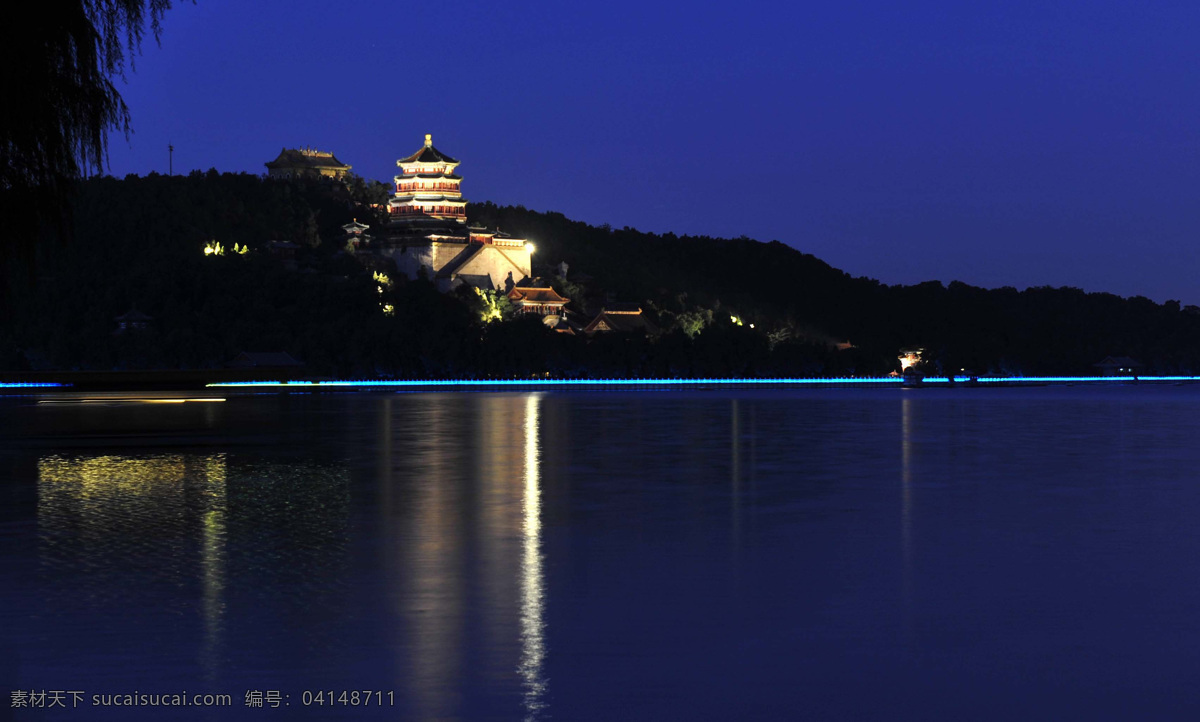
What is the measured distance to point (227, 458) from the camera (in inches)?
1067

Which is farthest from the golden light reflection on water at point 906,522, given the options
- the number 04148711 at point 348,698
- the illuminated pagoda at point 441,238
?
the illuminated pagoda at point 441,238

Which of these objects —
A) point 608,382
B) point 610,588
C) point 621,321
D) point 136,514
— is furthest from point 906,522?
point 621,321

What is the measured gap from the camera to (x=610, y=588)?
1143 centimetres

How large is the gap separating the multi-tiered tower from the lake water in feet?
349

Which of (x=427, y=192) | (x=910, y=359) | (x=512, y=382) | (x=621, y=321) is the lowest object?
(x=512, y=382)

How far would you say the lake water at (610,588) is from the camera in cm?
798

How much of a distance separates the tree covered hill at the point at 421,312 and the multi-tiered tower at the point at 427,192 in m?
Answer: 7.47

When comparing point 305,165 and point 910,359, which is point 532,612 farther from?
point 305,165

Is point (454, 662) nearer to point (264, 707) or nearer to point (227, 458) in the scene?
point (264, 707)

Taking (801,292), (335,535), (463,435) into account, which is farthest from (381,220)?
(335,535)

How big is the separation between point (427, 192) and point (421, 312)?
951 inches

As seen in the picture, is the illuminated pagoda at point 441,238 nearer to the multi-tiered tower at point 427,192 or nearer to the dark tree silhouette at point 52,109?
the multi-tiered tower at point 427,192

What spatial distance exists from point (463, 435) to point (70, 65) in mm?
24248

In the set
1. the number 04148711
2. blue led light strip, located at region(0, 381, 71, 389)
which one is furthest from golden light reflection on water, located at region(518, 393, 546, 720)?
blue led light strip, located at region(0, 381, 71, 389)
